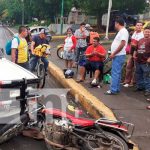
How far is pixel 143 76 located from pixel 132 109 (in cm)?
162

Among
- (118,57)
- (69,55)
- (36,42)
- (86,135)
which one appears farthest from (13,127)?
A: (69,55)

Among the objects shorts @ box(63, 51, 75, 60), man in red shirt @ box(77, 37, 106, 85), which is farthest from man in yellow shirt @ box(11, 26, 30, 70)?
shorts @ box(63, 51, 75, 60)

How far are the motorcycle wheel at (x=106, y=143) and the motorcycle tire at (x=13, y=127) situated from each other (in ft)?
3.37

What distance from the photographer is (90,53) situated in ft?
33.9

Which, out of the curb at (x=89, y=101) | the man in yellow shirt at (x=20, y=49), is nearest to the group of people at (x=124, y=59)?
the curb at (x=89, y=101)

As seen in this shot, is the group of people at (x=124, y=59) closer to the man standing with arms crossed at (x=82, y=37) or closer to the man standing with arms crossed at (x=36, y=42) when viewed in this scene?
the man standing with arms crossed at (x=36, y=42)

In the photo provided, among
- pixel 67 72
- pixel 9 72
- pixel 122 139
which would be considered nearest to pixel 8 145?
pixel 9 72

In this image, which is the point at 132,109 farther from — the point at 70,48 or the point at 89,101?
the point at 70,48

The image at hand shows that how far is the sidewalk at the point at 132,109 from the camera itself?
646 cm

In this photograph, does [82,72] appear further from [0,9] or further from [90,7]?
[0,9]

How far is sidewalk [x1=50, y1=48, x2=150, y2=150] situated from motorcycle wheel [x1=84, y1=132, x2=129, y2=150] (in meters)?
0.79

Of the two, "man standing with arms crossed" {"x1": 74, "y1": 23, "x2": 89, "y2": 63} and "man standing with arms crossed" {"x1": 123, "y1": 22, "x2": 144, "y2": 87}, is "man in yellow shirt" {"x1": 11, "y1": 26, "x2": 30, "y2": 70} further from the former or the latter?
"man standing with arms crossed" {"x1": 74, "y1": 23, "x2": 89, "y2": 63}

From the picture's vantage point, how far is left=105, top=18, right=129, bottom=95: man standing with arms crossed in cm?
878

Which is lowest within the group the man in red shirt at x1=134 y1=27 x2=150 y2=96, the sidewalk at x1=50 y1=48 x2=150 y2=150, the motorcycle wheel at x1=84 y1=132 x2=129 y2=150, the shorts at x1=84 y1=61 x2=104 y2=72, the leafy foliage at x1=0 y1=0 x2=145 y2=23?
the sidewalk at x1=50 y1=48 x2=150 y2=150
